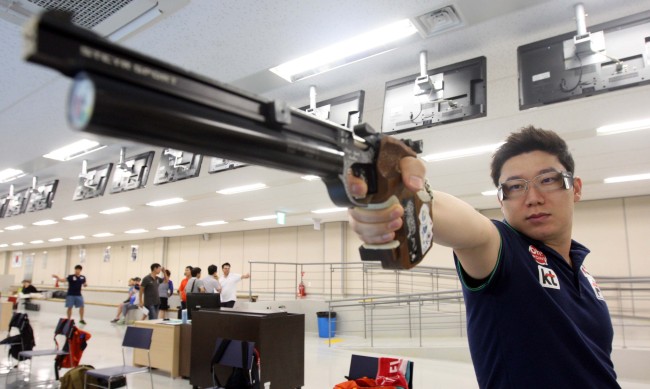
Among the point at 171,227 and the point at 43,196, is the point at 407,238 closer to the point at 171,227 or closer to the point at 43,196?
the point at 43,196

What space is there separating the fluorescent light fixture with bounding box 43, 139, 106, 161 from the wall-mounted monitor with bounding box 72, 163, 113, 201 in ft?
1.21

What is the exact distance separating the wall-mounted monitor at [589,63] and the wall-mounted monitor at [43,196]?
8131 millimetres

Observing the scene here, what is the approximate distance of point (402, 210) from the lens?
0.98 metres

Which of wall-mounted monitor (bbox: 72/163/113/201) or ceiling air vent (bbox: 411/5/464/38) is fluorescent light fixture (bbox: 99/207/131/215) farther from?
ceiling air vent (bbox: 411/5/464/38)

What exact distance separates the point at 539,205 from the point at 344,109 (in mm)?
2988

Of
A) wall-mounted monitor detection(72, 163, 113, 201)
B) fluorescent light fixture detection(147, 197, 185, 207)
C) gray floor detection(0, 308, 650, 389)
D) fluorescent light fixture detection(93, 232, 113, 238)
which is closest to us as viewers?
gray floor detection(0, 308, 650, 389)

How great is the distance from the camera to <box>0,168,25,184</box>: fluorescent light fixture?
767 centimetres

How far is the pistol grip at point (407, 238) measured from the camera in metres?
0.98

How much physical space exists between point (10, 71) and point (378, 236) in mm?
4289

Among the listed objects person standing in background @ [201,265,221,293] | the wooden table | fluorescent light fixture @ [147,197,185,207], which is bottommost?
the wooden table

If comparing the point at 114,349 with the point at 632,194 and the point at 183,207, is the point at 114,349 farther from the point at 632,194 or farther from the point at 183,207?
the point at 632,194

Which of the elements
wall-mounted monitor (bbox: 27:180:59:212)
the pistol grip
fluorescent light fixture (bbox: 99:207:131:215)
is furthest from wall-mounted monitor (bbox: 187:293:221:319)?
the pistol grip

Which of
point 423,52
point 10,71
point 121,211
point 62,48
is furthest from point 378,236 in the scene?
point 121,211

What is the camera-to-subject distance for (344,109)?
13.7 feet
